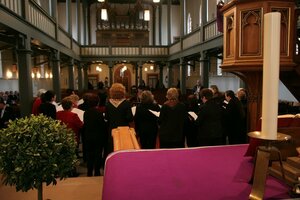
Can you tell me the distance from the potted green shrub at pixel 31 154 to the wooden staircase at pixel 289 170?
1342mm

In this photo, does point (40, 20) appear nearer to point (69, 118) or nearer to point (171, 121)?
point (69, 118)

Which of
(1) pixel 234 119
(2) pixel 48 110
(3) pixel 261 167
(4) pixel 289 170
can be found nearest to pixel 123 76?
(2) pixel 48 110

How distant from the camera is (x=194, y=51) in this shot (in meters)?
14.4

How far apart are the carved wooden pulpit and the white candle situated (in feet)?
4.32

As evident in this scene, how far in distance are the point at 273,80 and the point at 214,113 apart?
3.68 m

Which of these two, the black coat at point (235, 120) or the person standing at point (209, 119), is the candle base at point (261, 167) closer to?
the person standing at point (209, 119)

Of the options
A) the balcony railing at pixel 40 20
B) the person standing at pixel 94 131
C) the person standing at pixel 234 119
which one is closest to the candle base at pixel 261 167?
the person standing at pixel 94 131

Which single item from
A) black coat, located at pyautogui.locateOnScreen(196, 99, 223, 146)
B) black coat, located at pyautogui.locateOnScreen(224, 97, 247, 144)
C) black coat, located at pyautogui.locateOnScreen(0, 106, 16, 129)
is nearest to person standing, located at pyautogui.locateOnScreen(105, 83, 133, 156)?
black coat, located at pyautogui.locateOnScreen(196, 99, 223, 146)

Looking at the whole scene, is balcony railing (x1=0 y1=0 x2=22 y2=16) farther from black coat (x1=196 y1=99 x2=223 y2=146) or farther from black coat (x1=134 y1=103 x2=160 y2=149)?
black coat (x1=196 y1=99 x2=223 y2=146)

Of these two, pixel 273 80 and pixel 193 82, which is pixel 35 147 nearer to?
pixel 273 80

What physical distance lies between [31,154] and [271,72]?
5.05 feet

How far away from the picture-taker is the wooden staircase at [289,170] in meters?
1.23

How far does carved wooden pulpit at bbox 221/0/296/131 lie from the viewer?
88.3 inches

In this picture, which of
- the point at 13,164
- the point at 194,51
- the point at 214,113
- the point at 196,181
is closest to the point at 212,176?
the point at 196,181
